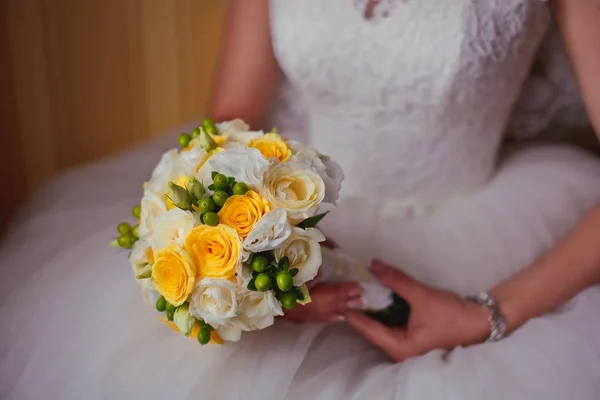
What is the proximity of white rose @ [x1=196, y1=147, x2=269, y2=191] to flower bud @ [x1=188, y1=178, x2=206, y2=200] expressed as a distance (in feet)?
0.07

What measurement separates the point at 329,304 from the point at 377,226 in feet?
0.61

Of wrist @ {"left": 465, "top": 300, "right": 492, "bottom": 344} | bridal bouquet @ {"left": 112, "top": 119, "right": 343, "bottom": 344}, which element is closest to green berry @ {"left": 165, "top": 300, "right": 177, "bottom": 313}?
bridal bouquet @ {"left": 112, "top": 119, "right": 343, "bottom": 344}

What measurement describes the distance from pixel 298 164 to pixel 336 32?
0.29 meters

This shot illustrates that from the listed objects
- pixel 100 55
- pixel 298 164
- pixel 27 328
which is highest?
pixel 298 164

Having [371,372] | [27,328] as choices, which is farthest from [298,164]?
[27,328]

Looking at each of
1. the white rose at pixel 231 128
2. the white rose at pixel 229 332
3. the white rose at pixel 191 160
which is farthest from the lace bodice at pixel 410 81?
the white rose at pixel 229 332

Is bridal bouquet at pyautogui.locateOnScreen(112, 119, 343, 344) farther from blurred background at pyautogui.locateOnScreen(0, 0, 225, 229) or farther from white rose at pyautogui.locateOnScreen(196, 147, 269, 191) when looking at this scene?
blurred background at pyautogui.locateOnScreen(0, 0, 225, 229)

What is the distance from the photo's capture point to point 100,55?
124cm

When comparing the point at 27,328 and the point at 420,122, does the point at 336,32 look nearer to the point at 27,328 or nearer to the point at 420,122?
the point at 420,122

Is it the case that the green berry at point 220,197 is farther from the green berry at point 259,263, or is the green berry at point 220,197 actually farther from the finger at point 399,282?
the finger at point 399,282

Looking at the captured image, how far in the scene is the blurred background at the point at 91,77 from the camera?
117 centimetres

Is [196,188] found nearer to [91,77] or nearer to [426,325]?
[426,325]

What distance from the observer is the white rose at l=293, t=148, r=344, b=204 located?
2.25 feet

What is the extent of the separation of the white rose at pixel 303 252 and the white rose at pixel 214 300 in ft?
0.21
